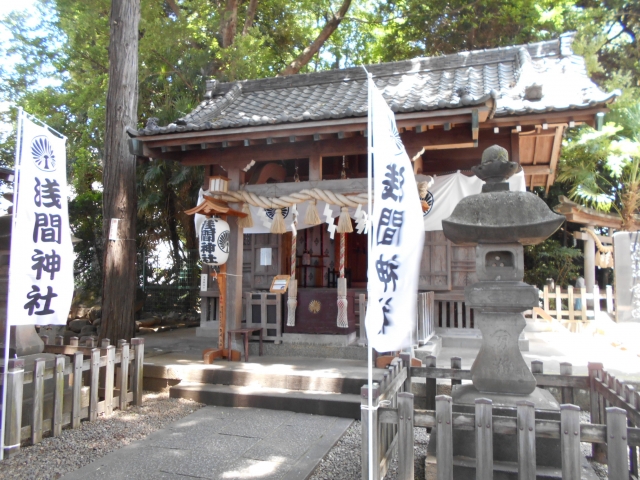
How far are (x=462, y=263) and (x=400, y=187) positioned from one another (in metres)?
5.98

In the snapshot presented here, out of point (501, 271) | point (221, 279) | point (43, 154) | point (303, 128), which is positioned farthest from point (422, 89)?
point (43, 154)

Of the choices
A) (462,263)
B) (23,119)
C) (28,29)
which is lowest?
(462,263)

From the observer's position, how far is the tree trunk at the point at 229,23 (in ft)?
46.5

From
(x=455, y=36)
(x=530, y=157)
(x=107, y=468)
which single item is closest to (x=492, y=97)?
(x=530, y=157)

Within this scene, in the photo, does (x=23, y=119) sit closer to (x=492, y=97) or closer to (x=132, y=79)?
(x=132, y=79)

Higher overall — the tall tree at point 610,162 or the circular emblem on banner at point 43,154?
the tall tree at point 610,162

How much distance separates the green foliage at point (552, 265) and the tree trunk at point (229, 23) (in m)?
12.5

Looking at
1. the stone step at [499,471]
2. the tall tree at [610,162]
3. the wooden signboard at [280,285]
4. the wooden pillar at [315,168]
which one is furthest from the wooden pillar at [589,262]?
the stone step at [499,471]

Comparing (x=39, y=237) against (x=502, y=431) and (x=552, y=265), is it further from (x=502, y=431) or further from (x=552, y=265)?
(x=552, y=265)

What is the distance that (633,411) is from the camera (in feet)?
11.2

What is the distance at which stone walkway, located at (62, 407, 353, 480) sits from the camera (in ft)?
13.2

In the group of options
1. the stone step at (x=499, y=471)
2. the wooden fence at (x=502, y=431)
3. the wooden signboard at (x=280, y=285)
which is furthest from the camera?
the wooden signboard at (x=280, y=285)

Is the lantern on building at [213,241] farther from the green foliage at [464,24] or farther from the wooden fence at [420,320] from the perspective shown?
the green foliage at [464,24]

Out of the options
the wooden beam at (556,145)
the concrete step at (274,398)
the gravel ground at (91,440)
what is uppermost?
the wooden beam at (556,145)
